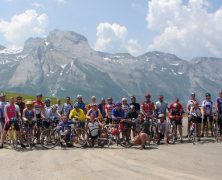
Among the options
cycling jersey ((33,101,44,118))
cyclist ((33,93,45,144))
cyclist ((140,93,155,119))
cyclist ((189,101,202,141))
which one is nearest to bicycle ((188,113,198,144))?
cyclist ((189,101,202,141))

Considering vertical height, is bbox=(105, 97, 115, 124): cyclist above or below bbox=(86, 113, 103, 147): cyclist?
above

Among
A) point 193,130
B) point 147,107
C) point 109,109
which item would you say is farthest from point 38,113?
point 193,130

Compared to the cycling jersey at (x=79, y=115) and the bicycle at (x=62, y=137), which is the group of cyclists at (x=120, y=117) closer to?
the cycling jersey at (x=79, y=115)

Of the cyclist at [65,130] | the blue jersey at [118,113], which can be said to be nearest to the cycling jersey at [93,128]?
the cyclist at [65,130]

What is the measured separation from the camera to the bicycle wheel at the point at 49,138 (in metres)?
20.1

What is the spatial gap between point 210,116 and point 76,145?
7760 mm

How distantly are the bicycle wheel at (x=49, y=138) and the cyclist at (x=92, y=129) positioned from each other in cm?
152

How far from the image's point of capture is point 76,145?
2052 centimetres

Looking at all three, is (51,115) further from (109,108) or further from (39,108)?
(109,108)

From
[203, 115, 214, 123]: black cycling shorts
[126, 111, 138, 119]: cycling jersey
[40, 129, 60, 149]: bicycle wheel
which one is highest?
[126, 111, 138, 119]: cycling jersey

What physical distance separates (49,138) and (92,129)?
6.94ft

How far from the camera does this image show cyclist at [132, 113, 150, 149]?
765 inches

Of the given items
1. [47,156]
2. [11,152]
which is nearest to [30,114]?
[11,152]

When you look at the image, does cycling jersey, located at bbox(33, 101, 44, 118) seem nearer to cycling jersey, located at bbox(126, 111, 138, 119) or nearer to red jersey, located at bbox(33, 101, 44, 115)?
red jersey, located at bbox(33, 101, 44, 115)
